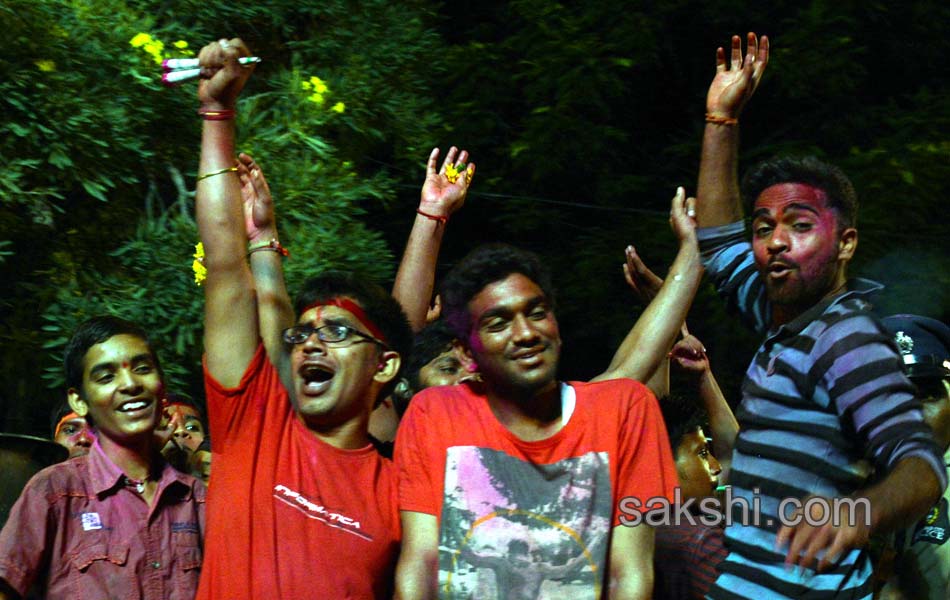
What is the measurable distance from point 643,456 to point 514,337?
0.44m

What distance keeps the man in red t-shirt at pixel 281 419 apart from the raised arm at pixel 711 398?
1.13 metres

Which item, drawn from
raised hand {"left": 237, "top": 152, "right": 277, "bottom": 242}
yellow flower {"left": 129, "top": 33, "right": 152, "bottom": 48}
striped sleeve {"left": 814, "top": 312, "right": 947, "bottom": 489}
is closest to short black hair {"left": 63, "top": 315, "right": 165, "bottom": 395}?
raised hand {"left": 237, "top": 152, "right": 277, "bottom": 242}

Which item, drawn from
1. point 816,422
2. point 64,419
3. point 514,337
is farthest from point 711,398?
point 64,419

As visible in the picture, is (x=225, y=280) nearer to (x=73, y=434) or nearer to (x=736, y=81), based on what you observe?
(x=736, y=81)

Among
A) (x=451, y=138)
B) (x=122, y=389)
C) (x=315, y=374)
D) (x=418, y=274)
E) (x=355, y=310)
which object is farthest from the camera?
(x=451, y=138)

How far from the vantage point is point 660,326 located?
378cm

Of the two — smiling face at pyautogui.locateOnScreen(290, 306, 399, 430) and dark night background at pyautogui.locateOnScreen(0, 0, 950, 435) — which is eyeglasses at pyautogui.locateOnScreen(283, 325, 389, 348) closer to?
smiling face at pyautogui.locateOnScreen(290, 306, 399, 430)

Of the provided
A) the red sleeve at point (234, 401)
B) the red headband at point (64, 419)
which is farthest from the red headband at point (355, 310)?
the red headband at point (64, 419)

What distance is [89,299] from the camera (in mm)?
6004

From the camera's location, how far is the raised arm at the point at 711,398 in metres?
4.33

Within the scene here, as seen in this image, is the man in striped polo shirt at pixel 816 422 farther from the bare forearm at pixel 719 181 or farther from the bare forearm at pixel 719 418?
the bare forearm at pixel 719 418

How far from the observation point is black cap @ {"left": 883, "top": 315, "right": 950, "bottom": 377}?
12.7ft

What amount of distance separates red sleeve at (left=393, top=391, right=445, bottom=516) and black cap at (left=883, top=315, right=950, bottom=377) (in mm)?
1428

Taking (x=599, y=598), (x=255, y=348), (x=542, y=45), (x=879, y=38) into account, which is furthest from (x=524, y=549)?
(x=879, y=38)
